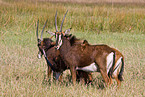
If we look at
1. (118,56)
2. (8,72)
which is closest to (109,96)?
(118,56)

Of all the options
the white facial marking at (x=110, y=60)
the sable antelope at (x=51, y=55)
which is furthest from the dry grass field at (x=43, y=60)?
the white facial marking at (x=110, y=60)

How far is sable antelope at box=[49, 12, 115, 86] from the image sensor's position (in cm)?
432

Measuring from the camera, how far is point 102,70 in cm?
432

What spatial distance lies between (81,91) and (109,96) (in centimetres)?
52

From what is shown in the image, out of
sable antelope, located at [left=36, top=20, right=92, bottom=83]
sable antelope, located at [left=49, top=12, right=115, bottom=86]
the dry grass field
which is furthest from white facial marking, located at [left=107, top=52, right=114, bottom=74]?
sable antelope, located at [left=36, top=20, right=92, bottom=83]

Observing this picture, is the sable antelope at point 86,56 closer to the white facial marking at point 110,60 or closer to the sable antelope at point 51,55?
the white facial marking at point 110,60

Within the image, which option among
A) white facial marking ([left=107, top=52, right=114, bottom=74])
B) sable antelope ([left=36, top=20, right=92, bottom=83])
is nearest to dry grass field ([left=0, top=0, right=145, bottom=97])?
sable antelope ([left=36, top=20, right=92, bottom=83])

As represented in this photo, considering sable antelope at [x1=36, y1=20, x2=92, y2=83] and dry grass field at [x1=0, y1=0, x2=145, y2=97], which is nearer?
dry grass field at [x1=0, y1=0, x2=145, y2=97]

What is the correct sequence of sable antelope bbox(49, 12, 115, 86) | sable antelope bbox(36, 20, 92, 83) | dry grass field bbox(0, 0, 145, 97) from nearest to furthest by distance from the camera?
sable antelope bbox(49, 12, 115, 86) < dry grass field bbox(0, 0, 145, 97) < sable antelope bbox(36, 20, 92, 83)

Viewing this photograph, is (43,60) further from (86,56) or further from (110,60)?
(110,60)

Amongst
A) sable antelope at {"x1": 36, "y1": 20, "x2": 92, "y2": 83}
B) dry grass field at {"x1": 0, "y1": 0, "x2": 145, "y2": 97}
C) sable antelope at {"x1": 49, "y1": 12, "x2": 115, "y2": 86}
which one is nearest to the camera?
sable antelope at {"x1": 49, "y1": 12, "x2": 115, "y2": 86}

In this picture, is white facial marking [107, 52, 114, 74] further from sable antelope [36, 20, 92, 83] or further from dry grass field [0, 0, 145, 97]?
sable antelope [36, 20, 92, 83]

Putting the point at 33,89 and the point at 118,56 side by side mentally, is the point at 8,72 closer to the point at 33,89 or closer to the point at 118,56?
the point at 33,89

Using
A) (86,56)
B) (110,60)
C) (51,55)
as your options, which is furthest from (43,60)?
(110,60)
